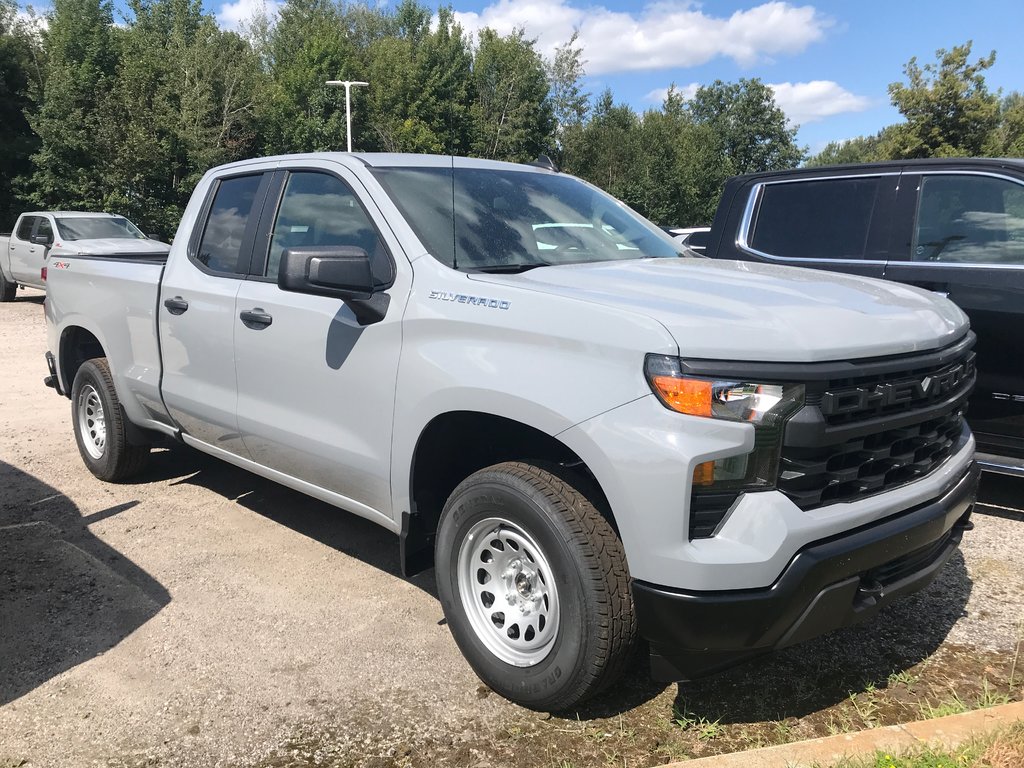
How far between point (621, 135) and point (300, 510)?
52280mm

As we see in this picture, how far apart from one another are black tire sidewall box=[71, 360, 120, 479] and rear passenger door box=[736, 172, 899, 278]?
4.34 meters

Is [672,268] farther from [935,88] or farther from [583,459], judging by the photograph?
[935,88]

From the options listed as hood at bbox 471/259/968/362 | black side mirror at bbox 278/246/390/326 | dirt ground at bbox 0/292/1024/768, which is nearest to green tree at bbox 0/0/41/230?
dirt ground at bbox 0/292/1024/768

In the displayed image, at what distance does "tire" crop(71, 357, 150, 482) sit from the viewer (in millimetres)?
5254

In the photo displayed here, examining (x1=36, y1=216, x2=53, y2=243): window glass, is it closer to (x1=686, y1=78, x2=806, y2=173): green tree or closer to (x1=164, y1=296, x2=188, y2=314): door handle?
(x1=164, y1=296, x2=188, y2=314): door handle

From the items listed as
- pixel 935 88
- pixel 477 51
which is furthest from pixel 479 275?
pixel 477 51

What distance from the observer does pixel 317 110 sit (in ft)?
135

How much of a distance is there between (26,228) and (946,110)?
97.2ft

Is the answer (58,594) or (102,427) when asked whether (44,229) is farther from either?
(58,594)

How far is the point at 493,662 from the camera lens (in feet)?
9.86

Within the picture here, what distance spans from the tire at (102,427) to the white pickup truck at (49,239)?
9.87 meters

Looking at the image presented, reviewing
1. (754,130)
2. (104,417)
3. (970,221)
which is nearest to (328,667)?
(104,417)

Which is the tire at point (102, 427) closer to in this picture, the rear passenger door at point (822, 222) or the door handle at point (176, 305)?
the door handle at point (176, 305)

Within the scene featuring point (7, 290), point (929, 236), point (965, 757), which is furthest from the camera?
point (7, 290)
